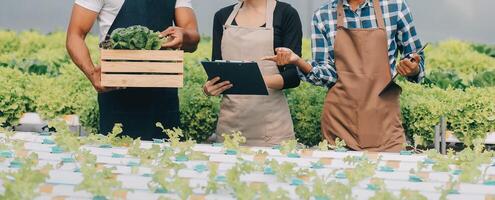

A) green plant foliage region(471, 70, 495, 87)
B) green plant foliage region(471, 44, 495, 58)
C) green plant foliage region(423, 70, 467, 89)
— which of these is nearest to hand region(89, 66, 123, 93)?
green plant foliage region(423, 70, 467, 89)

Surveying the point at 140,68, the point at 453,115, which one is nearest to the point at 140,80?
the point at 140,68

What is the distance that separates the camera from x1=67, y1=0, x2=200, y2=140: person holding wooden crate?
4152mm

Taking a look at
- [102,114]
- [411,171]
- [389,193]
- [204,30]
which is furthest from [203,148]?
[204,30]

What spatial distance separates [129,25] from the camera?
4.21m

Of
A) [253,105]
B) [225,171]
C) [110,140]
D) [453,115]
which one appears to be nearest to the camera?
[225,171]

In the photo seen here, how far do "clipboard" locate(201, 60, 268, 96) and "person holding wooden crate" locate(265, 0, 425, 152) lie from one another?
1.04 feet

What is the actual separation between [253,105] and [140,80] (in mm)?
943

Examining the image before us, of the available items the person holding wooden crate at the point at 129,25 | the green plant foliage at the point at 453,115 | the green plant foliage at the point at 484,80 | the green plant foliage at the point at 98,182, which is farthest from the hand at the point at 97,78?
the green plant foliage at the point at 484,80

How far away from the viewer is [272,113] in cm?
465

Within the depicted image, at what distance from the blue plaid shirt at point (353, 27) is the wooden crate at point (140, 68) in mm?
677

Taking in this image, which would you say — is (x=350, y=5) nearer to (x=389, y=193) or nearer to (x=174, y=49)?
(x=174, y=49)

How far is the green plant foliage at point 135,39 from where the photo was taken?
3.79 meters

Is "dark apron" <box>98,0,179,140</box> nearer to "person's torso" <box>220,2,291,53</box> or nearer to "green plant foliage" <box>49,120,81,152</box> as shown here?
"person's torso" <box>220,2,291,53</box>

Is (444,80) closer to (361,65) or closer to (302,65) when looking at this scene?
(361,65)
